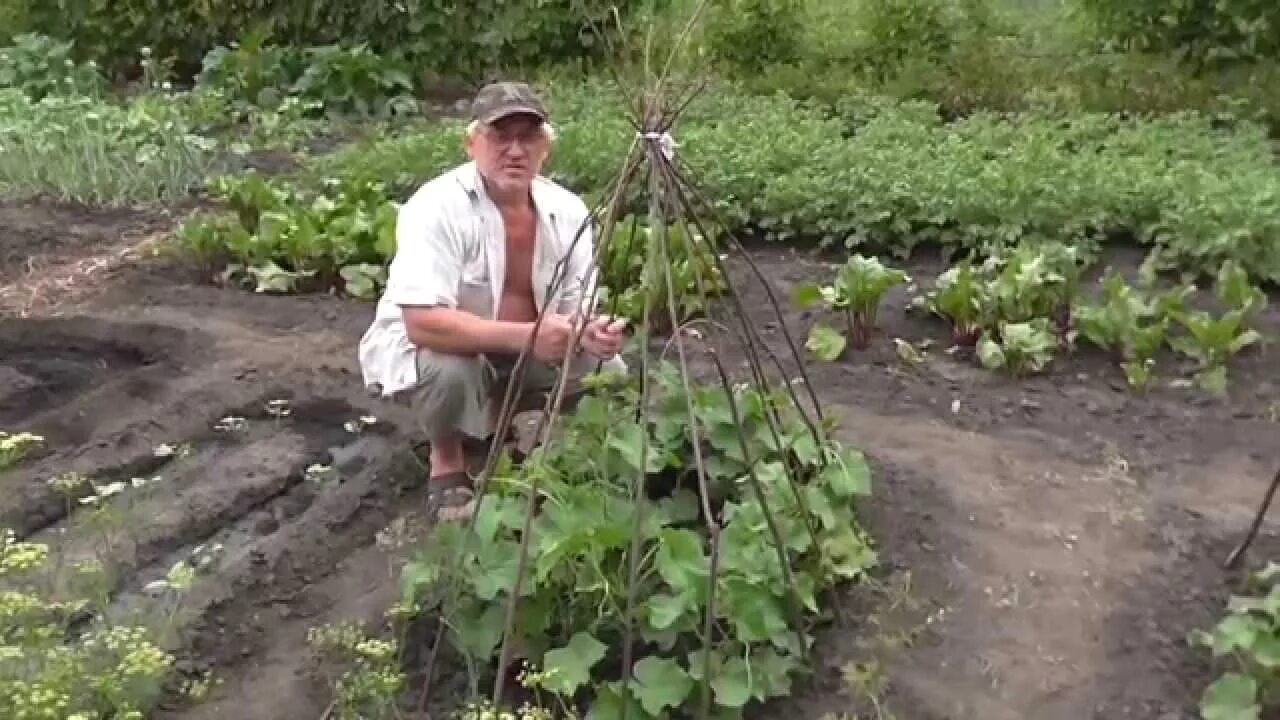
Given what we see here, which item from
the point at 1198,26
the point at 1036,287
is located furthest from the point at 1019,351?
the point at 1198,26

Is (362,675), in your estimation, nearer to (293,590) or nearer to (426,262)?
(293,590)

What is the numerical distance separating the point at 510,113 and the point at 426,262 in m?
0.48

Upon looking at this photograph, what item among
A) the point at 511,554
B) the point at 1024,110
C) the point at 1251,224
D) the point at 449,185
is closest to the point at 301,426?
the point at 449,185

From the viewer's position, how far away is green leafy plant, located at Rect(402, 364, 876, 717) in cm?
377

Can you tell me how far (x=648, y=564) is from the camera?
3922 mm

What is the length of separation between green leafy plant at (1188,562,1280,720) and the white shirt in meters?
1.84

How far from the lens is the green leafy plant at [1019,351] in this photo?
5742mm

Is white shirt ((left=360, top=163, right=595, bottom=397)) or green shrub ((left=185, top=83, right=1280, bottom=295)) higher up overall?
white shirt ((left=360, top=163, right=595, bottom=397))

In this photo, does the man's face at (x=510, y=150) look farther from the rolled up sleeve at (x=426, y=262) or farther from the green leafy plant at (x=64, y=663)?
the green leafy plant at (x=64, y=663)

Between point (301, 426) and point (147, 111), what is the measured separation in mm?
4208

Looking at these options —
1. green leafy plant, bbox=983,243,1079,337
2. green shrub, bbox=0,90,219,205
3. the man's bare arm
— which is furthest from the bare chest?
green shrub, bbox=0,90,219,205

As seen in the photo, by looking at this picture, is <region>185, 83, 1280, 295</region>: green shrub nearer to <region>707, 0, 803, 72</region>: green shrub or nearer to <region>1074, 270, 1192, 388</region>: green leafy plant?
<region>1074, 270, 1192, 388</region>: green leafy plant

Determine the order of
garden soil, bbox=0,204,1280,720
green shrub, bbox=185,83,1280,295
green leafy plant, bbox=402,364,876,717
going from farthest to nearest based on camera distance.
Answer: green shrub, bbox=185,83,1280,295 → garden soil, bbox=0,204,1280,720 → green leafy plant, bbox=402,364,876,717

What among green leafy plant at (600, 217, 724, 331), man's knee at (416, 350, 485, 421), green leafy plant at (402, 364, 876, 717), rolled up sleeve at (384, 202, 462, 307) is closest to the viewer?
green leafy plant at (402, 364, 876, 717)
